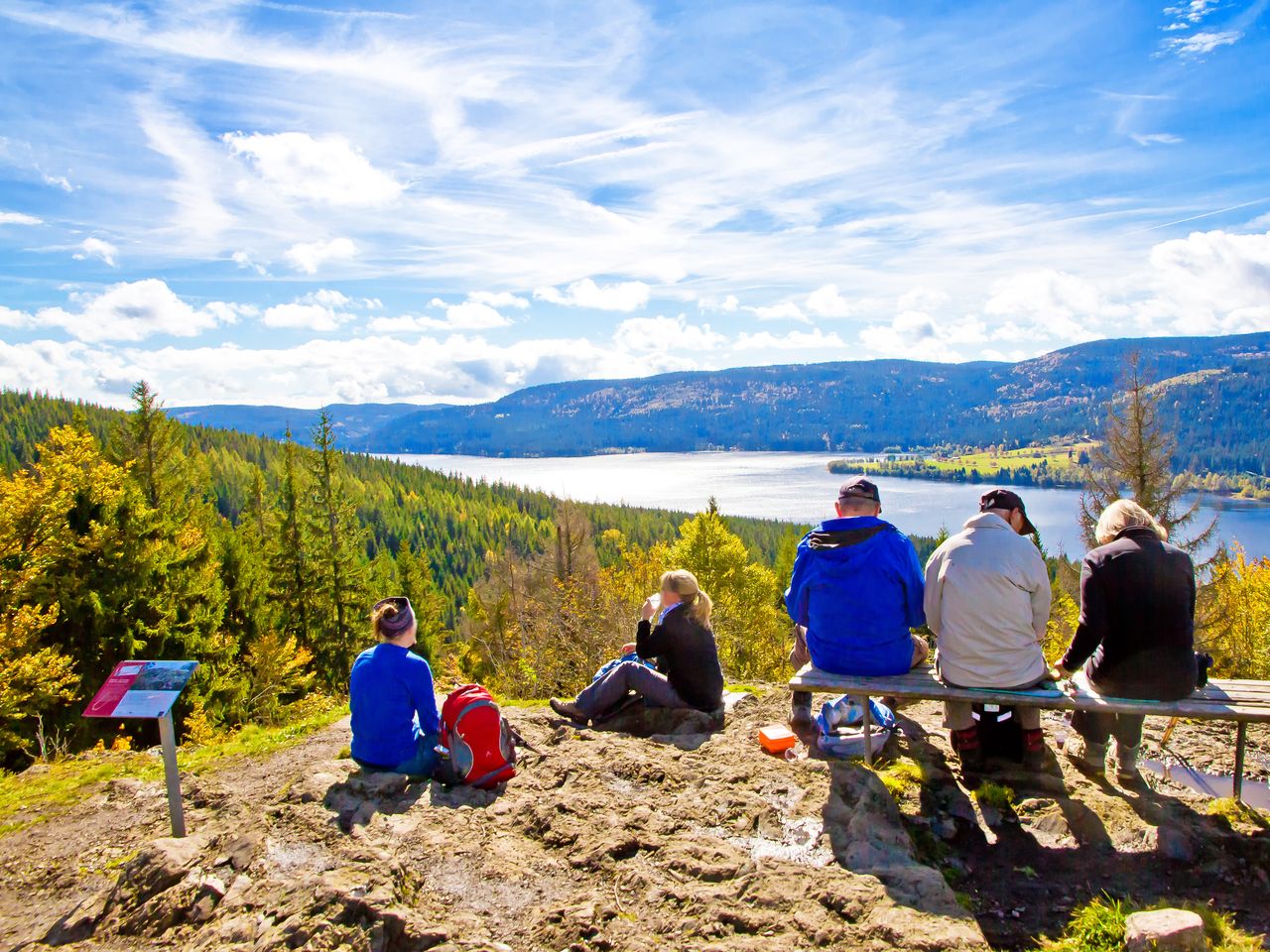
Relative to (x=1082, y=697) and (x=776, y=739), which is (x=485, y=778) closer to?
(x=776, y=739)

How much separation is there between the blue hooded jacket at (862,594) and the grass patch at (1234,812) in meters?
2.20

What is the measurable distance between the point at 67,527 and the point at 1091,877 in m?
19.7

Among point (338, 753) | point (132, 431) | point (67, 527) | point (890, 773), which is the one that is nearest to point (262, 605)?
point (132, 431)

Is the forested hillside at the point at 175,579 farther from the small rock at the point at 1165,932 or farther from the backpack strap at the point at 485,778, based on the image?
the small rock at the point at 1165,932

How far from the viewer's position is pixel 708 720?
7.32 metres

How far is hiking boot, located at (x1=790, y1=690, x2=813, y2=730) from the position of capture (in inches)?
267

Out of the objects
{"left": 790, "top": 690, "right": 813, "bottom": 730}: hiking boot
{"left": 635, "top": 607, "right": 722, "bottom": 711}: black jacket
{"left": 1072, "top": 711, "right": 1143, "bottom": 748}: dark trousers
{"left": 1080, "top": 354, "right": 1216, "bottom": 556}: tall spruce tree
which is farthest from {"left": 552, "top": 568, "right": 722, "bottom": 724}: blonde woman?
A: {"left": 1080, "top": 354, "right": 1216, "bottom": 556}: tall spruce tree

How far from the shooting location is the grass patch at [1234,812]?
5070 mm

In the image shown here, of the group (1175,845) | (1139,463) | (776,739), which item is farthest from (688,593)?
(1139,463)

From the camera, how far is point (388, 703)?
19.2 feet

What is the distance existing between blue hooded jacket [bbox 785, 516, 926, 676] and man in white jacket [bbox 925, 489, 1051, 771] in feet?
0.72

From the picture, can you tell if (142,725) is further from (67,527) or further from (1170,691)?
(1170,691)

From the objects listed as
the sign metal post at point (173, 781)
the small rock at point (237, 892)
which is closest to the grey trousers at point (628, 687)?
the sign metal post at point (173, 781)

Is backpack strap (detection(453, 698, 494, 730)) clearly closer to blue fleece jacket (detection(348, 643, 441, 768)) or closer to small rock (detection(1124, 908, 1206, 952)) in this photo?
blue fleece jacket (detection(348, 643, 441, 768))
